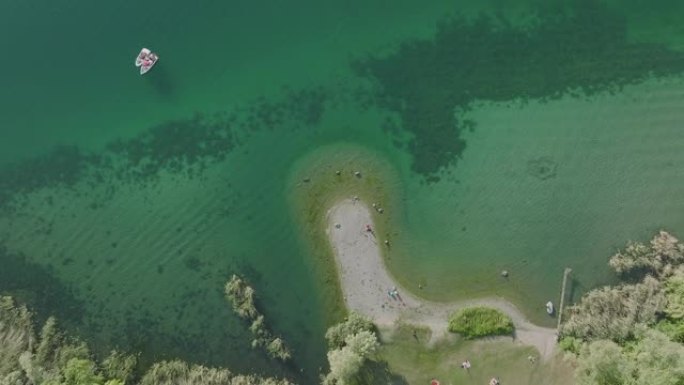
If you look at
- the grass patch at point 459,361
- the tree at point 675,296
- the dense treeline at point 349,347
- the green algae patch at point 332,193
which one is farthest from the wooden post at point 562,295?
the dense treeline at point 349,347

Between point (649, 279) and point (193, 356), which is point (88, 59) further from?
point (649, 279)

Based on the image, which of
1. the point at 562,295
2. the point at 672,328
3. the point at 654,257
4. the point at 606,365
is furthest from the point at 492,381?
the point at 654,257

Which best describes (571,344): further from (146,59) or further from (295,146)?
(146,59)

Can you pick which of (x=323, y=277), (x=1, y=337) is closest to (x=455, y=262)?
(x=323, y=277)

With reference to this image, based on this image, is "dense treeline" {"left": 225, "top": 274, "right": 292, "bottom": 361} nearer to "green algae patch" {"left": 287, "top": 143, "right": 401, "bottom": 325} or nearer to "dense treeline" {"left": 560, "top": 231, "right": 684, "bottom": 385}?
"green algae patch" {"left": 287, "top": 143, "right": 401, "bottom": 325}

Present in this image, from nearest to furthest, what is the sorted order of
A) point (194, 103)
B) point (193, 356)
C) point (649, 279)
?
point (649, 279) < point (193, 356) < point (194, 103)

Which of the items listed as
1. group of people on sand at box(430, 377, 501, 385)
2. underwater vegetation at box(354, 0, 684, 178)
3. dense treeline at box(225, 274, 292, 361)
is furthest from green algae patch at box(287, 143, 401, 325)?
group of people on sand at box(430, 377, 501, 385)
